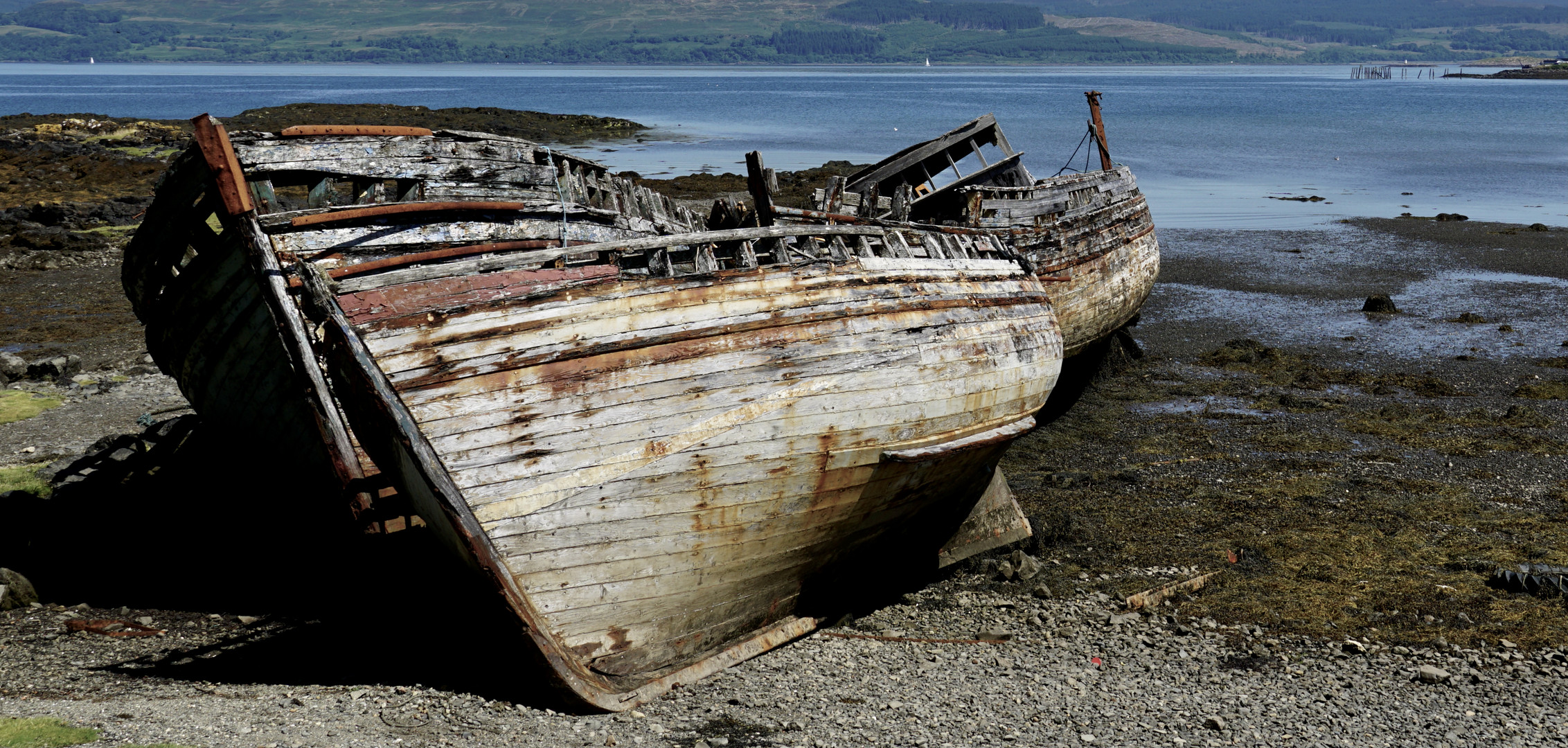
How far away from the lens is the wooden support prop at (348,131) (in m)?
8.85

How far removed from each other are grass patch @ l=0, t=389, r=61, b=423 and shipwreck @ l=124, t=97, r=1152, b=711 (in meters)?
4.51

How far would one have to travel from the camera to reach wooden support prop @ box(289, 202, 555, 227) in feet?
28.1

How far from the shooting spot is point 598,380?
6730mm

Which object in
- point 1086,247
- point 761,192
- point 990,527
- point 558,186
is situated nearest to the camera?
point 761,192

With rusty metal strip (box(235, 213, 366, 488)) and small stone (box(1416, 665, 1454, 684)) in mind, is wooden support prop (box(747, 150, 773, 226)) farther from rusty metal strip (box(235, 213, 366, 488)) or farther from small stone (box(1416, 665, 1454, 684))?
small stone (box(1416, 665, 1454, 684))

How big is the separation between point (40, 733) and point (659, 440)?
3673mm

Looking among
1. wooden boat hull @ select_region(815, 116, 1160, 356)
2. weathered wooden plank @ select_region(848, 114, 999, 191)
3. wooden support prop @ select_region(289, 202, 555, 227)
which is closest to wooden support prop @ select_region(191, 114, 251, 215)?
wooden support prop @ select_region(289, 202, 555, 227)

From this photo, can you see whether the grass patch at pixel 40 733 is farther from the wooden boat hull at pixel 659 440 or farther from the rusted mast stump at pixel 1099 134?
the rusted mast stump at pixel 1099 134

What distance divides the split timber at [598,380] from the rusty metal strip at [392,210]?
0.02 meters

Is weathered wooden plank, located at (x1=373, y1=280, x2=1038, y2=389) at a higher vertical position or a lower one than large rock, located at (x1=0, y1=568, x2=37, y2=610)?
higher

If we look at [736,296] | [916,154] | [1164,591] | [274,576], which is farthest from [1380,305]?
[274,576]

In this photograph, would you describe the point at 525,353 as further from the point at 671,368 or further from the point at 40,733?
the point at 40,733

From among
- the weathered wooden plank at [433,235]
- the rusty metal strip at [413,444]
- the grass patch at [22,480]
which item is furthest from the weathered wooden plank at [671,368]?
the grass patch at [22,480]

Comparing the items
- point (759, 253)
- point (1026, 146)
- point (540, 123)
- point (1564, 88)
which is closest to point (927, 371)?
point (759, 253)
